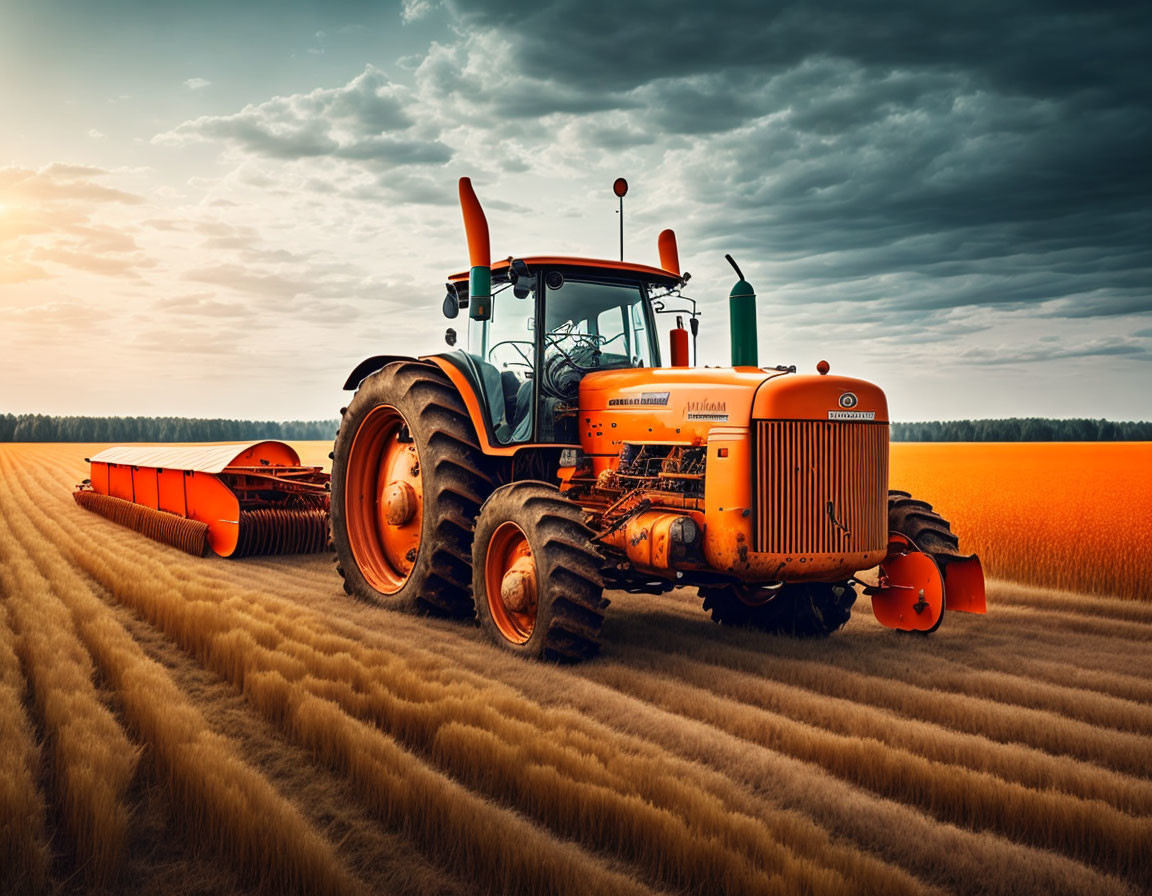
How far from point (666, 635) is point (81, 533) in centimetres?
882

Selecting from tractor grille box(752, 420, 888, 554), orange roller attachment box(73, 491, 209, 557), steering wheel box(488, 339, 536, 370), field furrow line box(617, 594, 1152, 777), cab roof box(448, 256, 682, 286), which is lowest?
field furrow line box(617, 594, 1152, 777)

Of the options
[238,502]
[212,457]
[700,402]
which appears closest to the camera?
[700,402]

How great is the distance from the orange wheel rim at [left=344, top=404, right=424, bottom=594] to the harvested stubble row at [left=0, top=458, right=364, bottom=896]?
2.36 meters

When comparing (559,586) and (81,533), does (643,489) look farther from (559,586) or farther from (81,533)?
(81,533)

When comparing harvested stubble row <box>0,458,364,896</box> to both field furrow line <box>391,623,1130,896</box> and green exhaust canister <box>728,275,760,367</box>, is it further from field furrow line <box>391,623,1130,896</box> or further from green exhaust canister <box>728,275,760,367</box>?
green exhaust canister <box>728,275,760,367</box>

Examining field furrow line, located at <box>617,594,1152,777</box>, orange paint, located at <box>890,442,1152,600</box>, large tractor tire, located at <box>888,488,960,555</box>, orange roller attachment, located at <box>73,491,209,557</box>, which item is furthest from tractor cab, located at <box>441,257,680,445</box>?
orange roller attachment, located at <box>73,491,209,557</box>

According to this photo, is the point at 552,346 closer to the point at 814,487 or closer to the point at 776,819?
the point at 814,487

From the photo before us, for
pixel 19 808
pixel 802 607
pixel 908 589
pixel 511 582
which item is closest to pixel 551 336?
pixel 511 582

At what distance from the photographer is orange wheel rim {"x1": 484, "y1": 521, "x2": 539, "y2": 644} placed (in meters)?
5.75

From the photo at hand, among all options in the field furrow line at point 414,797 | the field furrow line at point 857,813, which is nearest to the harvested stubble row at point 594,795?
the field furrow line at point 414,797

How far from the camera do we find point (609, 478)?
6.41 meters

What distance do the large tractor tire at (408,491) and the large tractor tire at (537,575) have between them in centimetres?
72

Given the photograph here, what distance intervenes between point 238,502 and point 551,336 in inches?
203

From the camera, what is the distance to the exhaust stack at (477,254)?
6.83 metres
